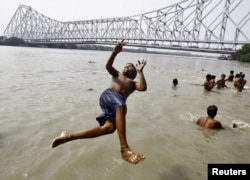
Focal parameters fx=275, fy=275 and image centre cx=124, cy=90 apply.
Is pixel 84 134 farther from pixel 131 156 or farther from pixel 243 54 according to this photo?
pixel 243 54

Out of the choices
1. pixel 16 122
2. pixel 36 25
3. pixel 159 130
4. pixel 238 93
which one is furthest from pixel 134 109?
pixel 36 25

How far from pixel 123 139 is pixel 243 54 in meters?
53.9

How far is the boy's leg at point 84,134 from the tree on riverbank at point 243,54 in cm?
5144

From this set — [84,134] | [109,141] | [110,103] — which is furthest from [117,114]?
[109,141]

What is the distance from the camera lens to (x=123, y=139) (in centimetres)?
319

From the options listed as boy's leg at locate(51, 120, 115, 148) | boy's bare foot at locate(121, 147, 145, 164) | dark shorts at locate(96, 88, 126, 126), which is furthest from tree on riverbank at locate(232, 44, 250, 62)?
boy's bare foot at locate(121, 147, 145, 164)

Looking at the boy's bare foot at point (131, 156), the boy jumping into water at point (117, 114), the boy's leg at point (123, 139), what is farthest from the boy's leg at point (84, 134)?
the boy's bare foot at point (131, 156)

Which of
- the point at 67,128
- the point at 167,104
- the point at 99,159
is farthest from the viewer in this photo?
the point at 167,104

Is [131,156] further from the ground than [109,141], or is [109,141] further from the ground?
[131,156]

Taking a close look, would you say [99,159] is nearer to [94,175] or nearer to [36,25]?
[94,175]

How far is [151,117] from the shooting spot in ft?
21.7

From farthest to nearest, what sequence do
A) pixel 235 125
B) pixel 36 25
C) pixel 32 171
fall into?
pixel 36 25, pixel 235 125, pixel 32 171

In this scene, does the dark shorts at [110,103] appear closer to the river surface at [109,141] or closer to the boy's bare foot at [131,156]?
the boy's bare foot at [131,156]

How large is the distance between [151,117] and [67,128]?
7.18ft
